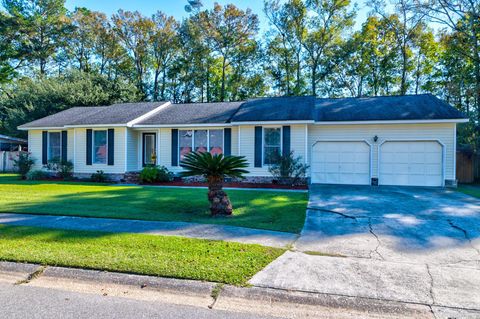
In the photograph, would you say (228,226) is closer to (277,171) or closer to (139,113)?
(277,171)

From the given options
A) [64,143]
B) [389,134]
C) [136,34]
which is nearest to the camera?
[389,134]

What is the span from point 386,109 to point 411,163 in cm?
299

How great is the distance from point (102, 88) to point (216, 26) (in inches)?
518

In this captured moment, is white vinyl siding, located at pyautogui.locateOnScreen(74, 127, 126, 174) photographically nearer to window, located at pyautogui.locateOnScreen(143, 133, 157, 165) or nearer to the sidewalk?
window, located at pyautogui.locateOnScreen(143, 133, 157, 165)

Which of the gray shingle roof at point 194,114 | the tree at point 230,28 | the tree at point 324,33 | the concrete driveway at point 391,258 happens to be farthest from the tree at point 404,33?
the concrete driveway at point 391,258

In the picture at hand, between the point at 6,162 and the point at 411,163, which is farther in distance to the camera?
the point at 6,162

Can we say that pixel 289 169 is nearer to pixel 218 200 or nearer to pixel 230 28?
pixel 218 200

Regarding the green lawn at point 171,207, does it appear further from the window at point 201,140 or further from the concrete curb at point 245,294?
the window at point 201,140

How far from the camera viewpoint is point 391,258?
4789 mm

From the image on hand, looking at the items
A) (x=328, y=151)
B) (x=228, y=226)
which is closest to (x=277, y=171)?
(x=328, y=151)

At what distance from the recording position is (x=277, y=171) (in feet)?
46.9

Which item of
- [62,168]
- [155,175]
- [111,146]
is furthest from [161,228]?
[62,168]

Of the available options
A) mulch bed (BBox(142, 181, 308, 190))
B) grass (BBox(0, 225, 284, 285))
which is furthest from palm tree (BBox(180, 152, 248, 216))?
mulch bed (BBox(142, 181, 308, 190))

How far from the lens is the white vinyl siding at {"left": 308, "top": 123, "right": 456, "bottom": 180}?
14055 mm
